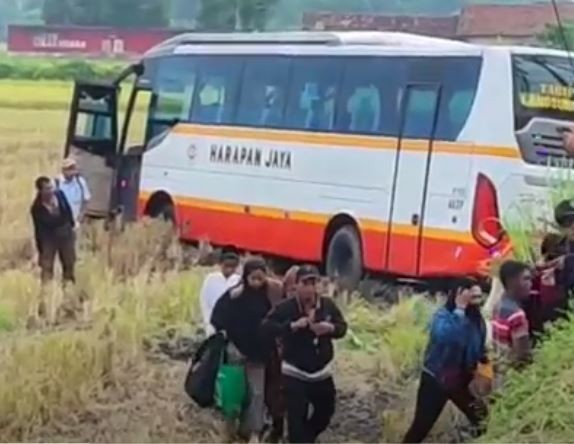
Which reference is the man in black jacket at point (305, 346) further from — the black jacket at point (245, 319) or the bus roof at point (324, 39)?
the bus roof at point (324, 39)

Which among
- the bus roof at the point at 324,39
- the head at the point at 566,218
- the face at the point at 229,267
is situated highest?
the bus roof at the point at 324,39

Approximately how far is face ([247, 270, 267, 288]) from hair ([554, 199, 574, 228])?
219cm

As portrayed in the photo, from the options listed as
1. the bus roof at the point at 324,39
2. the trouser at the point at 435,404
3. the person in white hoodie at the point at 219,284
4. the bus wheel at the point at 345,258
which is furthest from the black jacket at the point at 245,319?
the bus wheel at the point at 345,258

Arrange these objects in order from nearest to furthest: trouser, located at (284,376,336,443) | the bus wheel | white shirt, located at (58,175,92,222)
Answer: trouser, located at (284,376,336,443), white shirt, located at (58,175,92,222), the bus wheel

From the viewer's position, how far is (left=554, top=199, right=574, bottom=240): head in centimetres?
1180

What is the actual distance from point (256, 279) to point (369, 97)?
25.5 feet

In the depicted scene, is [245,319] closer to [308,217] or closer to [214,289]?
[214,289]

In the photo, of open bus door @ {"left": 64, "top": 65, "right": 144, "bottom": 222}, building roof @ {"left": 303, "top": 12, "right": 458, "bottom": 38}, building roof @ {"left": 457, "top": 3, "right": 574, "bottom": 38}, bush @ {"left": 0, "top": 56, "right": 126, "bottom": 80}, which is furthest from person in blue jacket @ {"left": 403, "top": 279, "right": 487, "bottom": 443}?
bush @ {"left": 0, "top": 56, "right": 126, "bottom": 80}

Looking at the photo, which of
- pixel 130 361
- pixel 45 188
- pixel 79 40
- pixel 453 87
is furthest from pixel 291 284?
pixel 79 40

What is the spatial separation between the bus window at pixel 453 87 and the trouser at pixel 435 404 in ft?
22.0

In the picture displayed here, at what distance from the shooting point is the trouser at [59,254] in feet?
56.7

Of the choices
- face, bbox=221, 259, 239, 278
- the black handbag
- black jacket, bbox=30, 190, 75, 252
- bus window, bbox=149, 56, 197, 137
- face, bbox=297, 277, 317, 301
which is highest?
bus window, bbox=149, 56, 197, 137

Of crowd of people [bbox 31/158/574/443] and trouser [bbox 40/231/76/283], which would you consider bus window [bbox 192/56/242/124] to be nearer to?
trouser [bbox 40/231/76/283]

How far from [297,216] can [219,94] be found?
263 centimetres
